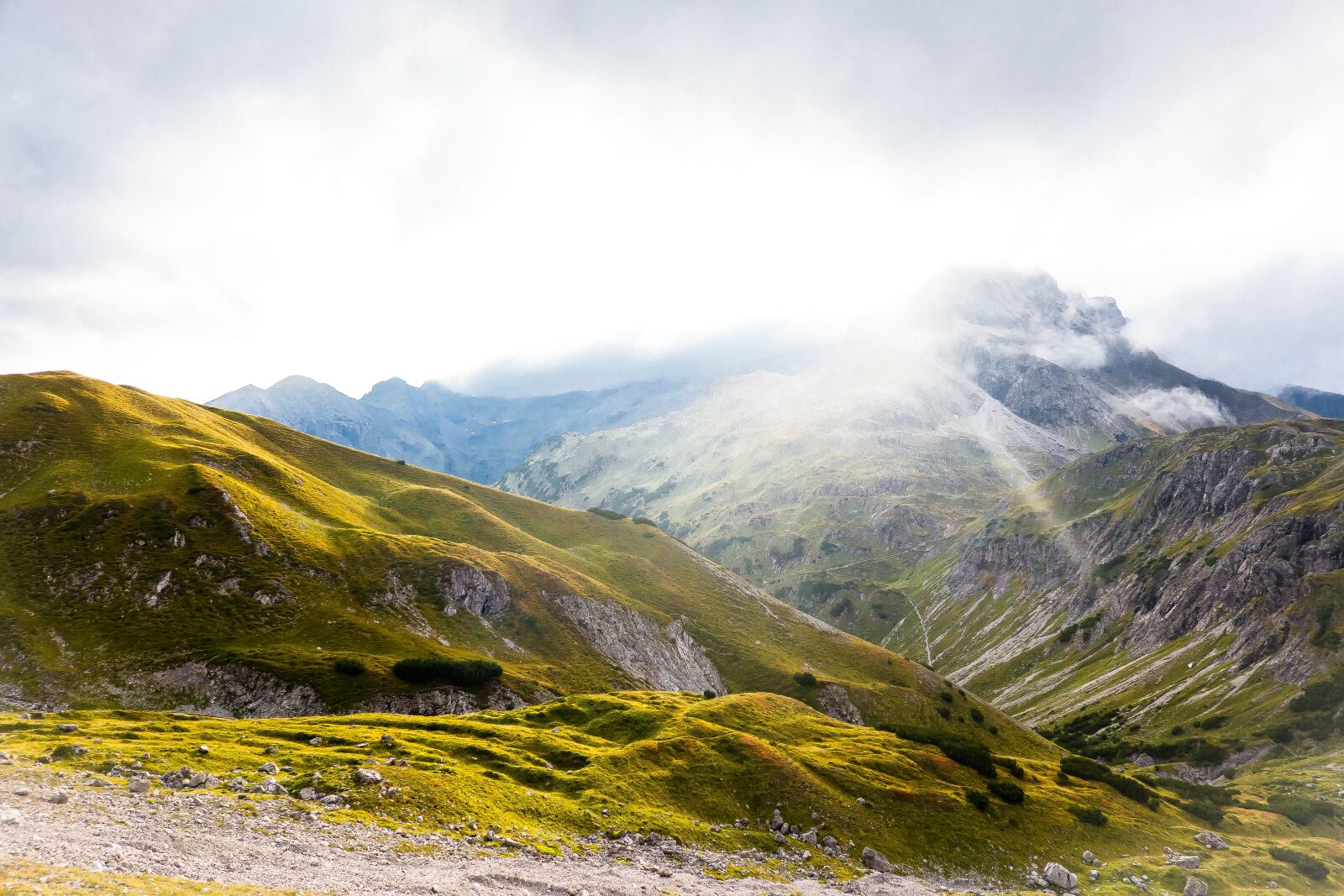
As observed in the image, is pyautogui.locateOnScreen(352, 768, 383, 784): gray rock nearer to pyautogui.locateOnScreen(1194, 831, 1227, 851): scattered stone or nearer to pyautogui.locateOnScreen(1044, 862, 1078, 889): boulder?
pyautogui.locateOnScreen(1044, 862, 1078, 889): boulder

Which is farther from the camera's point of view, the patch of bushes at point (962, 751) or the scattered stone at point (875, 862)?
the patch of bushes at point (962, 751)

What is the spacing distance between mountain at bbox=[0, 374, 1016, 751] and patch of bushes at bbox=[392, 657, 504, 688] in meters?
0.28

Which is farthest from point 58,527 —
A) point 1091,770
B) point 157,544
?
point 1091,770

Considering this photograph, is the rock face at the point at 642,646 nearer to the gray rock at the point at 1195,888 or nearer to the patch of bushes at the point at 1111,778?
the patch of bushes at the point at 1111,778

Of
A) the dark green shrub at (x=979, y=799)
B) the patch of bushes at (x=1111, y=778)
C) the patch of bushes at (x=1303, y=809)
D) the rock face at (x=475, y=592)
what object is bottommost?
the patch of bushes at (x=1303, y=809)

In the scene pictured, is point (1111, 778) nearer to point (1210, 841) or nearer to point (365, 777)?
point (1210, 841)

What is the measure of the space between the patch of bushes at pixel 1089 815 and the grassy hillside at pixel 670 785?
20.6 inches

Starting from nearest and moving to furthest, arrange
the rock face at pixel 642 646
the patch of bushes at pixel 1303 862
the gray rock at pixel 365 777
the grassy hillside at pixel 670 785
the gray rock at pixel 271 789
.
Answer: the gray rock at pixel 271 789 → the gray rock at pixel 365 777 → the grassy hillside at pixel 670 785 → the patch of bushes at pixel 1303 862 → the rock face at pixel 642 646

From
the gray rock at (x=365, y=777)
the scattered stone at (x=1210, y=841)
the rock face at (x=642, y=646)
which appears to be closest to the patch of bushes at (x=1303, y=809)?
the scattered stone at (x=1210, y=841)

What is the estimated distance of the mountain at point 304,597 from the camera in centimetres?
7769

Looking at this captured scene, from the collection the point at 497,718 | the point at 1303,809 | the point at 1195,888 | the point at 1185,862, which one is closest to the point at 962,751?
the point at 1185,862

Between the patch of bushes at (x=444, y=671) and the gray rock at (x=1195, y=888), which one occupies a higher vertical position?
the patch of bushes at (x=444, y=671)

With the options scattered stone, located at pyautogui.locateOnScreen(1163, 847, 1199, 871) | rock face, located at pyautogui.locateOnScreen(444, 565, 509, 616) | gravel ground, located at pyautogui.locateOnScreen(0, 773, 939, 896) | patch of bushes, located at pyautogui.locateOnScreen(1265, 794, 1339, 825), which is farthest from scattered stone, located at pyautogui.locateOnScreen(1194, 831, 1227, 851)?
rock face, located at pyautogui.locateOnScreen(444, 565, 509, 616)

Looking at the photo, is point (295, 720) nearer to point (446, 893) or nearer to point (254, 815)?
point (254, 815)
